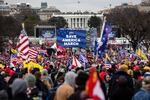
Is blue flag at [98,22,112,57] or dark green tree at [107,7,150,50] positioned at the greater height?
blue flag at [98,22,112,57]

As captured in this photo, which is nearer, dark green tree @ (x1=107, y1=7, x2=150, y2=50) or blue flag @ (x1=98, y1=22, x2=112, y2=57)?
blue flag @ (x1=98, y1=22, x2=112, y2=57)

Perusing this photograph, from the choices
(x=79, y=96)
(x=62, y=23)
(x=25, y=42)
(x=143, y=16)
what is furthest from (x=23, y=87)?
(x=62, y=23)

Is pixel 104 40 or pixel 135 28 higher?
pixel 104 40

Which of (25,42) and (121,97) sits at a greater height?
(121,97)

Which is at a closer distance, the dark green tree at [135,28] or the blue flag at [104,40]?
the blue flag at [104,40]

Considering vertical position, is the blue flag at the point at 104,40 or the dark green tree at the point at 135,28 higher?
the blue flag at the point at 104,40

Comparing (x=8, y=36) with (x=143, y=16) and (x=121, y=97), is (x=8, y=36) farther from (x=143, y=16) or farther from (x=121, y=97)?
(x=121, y=97)

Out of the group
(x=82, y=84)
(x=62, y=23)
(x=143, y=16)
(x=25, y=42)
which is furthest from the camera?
(x=62, y=23)

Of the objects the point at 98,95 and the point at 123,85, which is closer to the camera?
the point at 98,95

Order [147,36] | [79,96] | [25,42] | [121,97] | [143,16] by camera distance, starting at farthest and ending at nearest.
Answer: [143,16], [147,36], [25,42], [121,97], [79,96]

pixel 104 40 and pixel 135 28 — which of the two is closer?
pixel 104 40

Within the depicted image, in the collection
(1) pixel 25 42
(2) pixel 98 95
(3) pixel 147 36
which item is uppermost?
(2) pixel 98 95

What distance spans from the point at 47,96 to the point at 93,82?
12.3 feet

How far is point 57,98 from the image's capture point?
1020 cm
